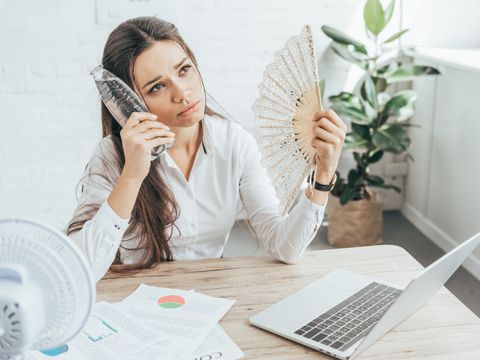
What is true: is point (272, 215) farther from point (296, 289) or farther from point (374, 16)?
point (374, 16)

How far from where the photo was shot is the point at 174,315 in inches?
51.1

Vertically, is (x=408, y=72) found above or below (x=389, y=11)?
below

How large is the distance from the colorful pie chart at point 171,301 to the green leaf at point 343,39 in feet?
7.38

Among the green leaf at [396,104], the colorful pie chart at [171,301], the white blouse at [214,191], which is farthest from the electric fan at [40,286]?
the green leaf at [396,104]

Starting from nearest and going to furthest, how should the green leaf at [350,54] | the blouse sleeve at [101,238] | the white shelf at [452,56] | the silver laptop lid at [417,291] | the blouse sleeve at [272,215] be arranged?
1. the silver laptop lid at [417,291]
2. the blouse sleeve at [101,238]
3. the blouse sleeve at [272,215]
4. the white shelf at [452,56]
5. the green leaf at [350,54]

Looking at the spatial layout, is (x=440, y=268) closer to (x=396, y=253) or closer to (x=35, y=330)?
(x=396, y=253)

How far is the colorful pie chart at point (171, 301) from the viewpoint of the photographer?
4.39 feet

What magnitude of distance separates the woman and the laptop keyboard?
0.24 m

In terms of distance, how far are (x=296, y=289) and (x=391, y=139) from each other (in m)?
2.03

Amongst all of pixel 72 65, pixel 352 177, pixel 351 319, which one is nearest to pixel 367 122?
pixel 352 177

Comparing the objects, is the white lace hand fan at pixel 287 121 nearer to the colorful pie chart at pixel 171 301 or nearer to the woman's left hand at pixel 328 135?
the woman's left hand at pixel 328 135

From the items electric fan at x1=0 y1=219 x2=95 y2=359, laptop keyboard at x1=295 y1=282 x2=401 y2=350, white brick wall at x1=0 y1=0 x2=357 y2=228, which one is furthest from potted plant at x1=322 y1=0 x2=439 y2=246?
electric fan at x1=0 y1=219 x2=95 y2=359

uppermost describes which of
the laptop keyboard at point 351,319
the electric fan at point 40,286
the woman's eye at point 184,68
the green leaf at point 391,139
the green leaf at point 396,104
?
the woman's eye at point 184,68

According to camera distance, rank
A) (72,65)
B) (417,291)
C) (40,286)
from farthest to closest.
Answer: (72,65) < (417,291) < (40,286)
